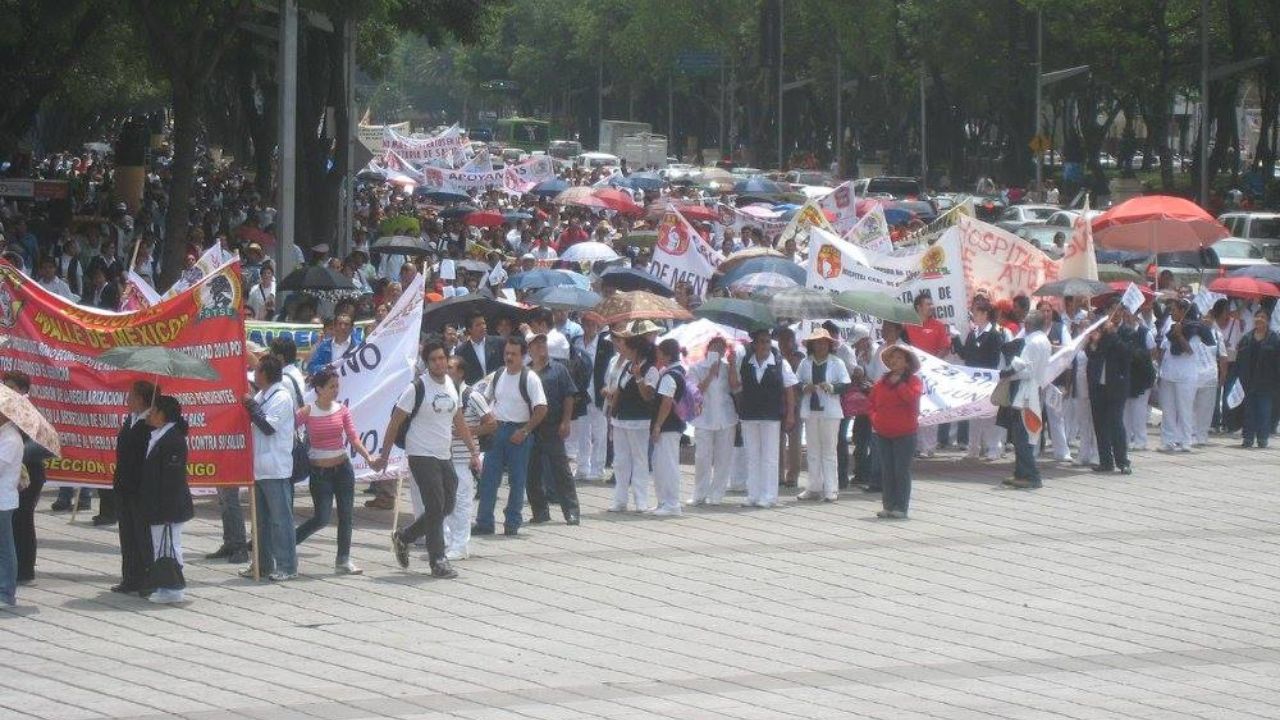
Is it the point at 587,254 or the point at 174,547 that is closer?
the point at 174,547

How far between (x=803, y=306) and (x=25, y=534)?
7.41 metres

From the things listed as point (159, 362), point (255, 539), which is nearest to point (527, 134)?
point (255, 539)

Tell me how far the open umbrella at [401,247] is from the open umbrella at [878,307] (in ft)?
32.1

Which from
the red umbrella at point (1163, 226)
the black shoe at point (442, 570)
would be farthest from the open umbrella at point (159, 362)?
the red umbrella at point (1163, 226)

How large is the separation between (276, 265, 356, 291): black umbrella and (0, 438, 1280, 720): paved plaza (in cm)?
500

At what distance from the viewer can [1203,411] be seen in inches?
816

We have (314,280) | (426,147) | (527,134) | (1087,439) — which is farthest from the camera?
(527,134)

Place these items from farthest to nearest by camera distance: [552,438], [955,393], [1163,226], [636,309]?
[1163,226]
[955,393]
[636,309]
[552,438]

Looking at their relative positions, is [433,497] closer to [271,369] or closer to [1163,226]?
[271,369]

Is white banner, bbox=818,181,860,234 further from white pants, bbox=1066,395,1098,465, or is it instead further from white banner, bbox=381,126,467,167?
white banner, bbox=381,126,467,167

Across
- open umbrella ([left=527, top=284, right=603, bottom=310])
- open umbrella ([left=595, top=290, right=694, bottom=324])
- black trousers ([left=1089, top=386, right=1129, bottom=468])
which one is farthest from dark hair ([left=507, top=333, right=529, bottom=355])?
black trousers ([left=1089, top=386, right=1129, bottom=468])

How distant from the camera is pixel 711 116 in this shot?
367 feet

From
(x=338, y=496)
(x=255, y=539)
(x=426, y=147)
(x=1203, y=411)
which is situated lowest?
(x=255, y=539)

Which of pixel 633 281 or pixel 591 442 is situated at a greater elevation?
pixel 633 281
